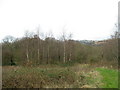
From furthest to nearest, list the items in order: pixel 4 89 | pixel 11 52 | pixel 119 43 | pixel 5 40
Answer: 1. pixel 5 40
2. pixel 11 52
3. pixel 119 43
4. pixel 4 89

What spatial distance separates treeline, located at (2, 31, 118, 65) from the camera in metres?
29.6

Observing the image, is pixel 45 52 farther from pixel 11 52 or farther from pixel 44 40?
pixel 11 52

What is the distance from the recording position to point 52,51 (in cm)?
3372

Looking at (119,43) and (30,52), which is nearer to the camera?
(119,43)

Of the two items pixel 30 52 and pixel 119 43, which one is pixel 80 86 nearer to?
pixel 119 43

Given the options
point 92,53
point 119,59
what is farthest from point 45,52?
point 119,59

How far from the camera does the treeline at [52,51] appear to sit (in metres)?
29.6

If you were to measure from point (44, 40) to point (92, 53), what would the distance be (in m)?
10.7

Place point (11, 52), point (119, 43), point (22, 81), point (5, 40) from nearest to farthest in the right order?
point (22, 81), point (119, 43), point (11, 52), point (5, 40)

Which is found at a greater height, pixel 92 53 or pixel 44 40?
pixel 44 40

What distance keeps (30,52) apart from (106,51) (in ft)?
47.8

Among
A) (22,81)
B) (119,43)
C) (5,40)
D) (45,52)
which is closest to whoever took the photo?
(22,81)

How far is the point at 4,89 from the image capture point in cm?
888

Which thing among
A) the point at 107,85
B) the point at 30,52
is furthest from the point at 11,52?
the point at 107,85
